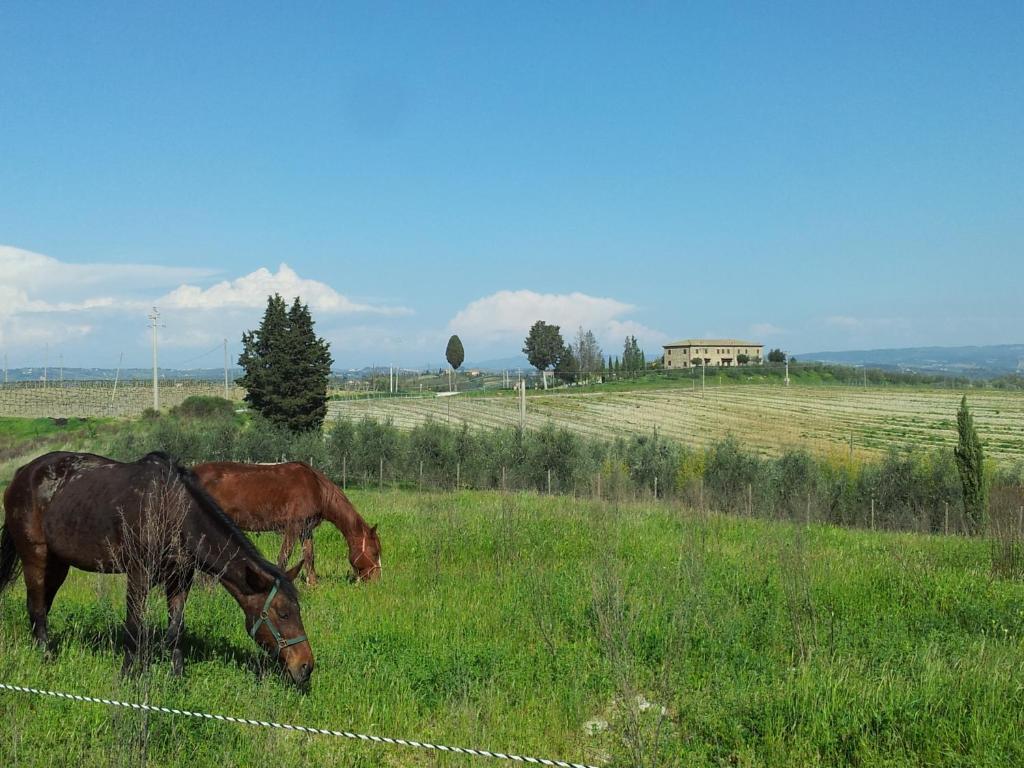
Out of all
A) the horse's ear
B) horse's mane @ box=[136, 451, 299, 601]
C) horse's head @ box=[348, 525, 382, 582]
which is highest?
horse's mane @ box=[136, 451, 299, 601]

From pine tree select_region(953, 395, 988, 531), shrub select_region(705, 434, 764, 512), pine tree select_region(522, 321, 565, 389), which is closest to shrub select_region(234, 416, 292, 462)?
shrub select_region(705, 434, 764, 512)

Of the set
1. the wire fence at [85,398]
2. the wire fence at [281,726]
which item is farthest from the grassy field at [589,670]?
the wire fence at [85,398]

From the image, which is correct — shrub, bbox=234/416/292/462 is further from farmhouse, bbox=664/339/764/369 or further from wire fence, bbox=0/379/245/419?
farmhouse, bbox=664/339/764/369

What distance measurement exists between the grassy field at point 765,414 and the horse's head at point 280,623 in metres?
39.2

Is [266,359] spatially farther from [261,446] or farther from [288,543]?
[288,543]

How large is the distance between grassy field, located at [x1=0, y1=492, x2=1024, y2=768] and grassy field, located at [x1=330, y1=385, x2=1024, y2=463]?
3510 centimetres

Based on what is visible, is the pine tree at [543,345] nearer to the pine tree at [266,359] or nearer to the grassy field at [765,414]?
the grassy field at [765,414]

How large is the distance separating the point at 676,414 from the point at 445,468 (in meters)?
27.3

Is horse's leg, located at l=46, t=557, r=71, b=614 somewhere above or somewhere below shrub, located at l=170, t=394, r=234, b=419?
above

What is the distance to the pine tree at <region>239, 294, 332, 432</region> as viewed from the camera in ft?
144

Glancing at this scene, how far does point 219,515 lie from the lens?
661 cm

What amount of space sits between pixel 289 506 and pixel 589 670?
5.44m

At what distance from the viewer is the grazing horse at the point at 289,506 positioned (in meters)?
10.7

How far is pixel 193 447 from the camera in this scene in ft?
111
